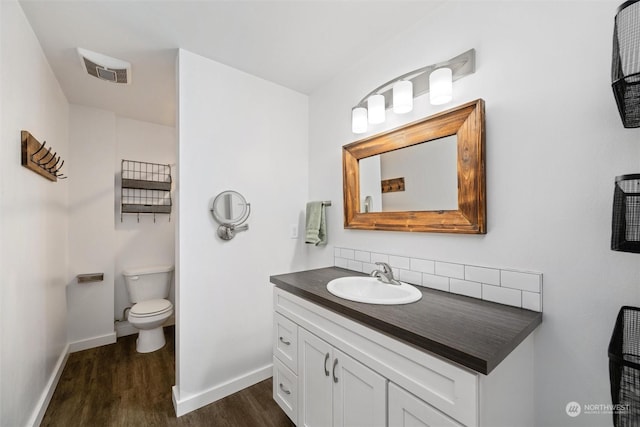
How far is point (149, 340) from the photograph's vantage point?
245cm

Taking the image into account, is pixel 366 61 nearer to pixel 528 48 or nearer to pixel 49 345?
pixel 528 48

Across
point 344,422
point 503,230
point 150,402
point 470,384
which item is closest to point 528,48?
point 503,230

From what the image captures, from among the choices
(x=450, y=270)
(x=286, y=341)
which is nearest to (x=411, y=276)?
(x=450, y=270)

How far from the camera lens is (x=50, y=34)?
5.01ft

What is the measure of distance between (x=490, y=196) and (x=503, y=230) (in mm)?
160

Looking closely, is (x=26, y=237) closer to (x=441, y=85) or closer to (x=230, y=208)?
(x=230, y=208)

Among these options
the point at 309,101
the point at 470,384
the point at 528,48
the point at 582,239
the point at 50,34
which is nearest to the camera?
the point at 470,384

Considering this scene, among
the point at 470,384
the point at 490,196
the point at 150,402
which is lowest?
the point at 150,402

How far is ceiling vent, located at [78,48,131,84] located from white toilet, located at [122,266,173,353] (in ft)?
5.72

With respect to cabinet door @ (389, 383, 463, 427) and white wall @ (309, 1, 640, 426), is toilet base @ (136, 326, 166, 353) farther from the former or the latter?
white wall @ (309, 1, 640, 426)

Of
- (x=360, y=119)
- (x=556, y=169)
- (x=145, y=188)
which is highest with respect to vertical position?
(x=360, y=119)

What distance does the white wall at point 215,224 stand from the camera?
1709 millimetres

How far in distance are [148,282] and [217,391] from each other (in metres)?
1.46

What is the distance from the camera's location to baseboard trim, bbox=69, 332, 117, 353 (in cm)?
245
